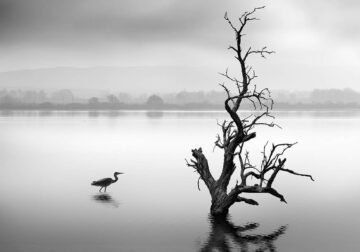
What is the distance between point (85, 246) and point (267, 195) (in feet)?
50.5

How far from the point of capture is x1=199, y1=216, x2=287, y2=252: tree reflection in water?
19.4 m

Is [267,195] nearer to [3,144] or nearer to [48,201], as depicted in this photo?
[48,201]

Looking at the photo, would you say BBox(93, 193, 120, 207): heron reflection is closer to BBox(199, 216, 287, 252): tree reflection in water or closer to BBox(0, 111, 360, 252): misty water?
BBox(0, 111, 360, 252): misty water

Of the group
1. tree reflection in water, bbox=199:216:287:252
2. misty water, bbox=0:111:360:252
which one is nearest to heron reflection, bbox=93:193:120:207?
misty water, bbox=0:111:360:252

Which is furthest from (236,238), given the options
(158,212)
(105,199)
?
(105,199)

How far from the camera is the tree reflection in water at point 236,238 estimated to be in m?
19.4

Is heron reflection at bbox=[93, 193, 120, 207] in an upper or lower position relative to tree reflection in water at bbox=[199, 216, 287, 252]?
lower

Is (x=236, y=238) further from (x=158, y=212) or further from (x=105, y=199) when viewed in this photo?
(x=105, y=199)

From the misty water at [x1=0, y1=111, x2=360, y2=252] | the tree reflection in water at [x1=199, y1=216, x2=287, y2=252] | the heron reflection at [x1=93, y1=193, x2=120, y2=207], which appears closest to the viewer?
the tree reflection in water at [x1=199, y1=216, x2=287, y2=252]

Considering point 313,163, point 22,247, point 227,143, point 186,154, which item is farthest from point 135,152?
point 22,247

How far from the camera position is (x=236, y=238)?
67.9 feet

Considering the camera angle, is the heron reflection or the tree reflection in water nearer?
the tree reflection in water

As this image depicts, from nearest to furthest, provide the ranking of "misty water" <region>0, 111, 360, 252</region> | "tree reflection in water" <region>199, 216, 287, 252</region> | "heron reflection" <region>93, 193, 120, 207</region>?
"tree reflection in water" <region>199, 216, 287, 252</region> → "misty water" <region>0, 111, 360, 252</region> → "heron reflection" <region>93, 193, 120, 207</region>

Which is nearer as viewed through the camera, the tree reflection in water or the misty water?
the tree reflection in water
